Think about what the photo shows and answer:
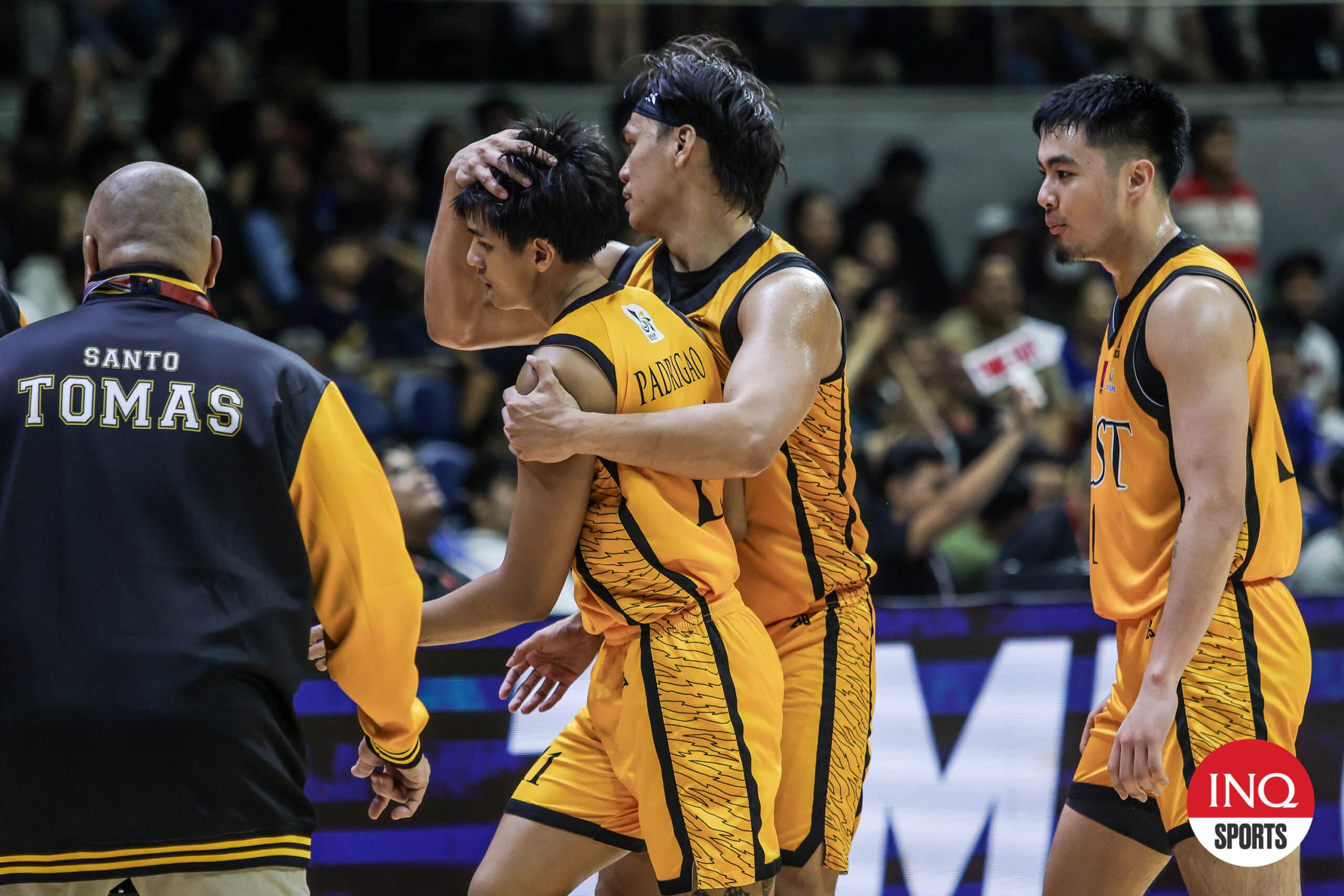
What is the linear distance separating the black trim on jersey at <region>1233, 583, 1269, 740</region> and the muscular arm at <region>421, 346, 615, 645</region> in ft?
5.07

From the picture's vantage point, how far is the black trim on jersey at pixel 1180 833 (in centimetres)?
348

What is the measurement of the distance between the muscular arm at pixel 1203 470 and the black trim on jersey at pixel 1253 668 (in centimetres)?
16

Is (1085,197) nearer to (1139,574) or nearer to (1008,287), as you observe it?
(1139,574)

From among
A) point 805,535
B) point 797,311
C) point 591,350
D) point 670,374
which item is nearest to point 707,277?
point 797,311

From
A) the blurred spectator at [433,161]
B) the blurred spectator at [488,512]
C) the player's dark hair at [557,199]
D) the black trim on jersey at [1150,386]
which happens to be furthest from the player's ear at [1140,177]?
the blurred spectator at [433,161]

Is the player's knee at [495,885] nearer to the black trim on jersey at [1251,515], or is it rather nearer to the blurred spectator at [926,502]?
the black trim on jersey at [1251,515]

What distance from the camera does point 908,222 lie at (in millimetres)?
11102

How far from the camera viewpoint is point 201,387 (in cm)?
297

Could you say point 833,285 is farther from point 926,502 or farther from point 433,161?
point 433,161

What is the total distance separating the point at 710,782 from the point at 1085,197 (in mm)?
1663

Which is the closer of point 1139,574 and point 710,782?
point 710,782

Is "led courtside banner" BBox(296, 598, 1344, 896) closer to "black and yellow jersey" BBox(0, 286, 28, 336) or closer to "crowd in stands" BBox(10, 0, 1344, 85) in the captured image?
"black and yellow jersey" BBox(0, 286, 28, 336)

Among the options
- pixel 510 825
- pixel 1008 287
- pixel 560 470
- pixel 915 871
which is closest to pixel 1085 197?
pixel 560 470

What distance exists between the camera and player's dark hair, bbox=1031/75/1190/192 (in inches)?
143
